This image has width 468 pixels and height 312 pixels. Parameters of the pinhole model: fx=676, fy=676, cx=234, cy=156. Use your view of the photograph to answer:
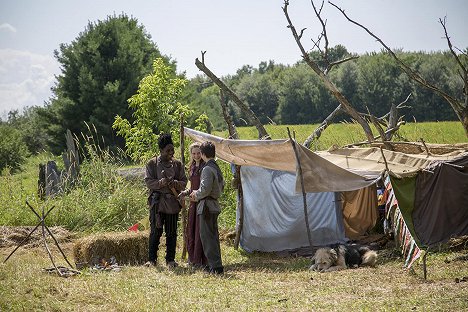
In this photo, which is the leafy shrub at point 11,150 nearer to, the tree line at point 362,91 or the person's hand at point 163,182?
the tree line at point 362,91

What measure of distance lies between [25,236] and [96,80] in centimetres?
1560

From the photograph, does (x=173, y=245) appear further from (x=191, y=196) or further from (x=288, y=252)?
(x=288, y=252)

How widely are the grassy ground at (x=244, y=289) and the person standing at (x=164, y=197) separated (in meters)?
0.31

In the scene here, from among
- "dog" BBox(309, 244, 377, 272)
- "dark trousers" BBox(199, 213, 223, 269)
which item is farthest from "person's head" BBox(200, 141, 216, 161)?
"dog" BBox(309, 244, 377, 272)

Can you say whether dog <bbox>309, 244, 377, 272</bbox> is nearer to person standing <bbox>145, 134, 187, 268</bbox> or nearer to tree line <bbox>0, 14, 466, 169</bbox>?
person standing <bbox>145, 134, 187, 268</bbox>

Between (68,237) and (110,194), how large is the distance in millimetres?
1861

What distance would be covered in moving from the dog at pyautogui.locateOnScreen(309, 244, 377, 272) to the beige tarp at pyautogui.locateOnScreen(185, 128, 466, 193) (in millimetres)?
904

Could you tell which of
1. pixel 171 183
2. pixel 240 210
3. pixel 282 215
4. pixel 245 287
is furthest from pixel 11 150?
pixel 245 287

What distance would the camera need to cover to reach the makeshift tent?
9.18 metres

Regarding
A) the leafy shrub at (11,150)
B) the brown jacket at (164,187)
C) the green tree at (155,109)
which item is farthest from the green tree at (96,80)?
the brown jacket at (164,187)

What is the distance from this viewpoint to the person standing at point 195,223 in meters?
8.45

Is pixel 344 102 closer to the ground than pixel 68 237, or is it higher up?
higher up

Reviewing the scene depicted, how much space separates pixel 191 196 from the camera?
323 inches

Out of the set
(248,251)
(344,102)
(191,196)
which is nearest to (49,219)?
(248,251)
